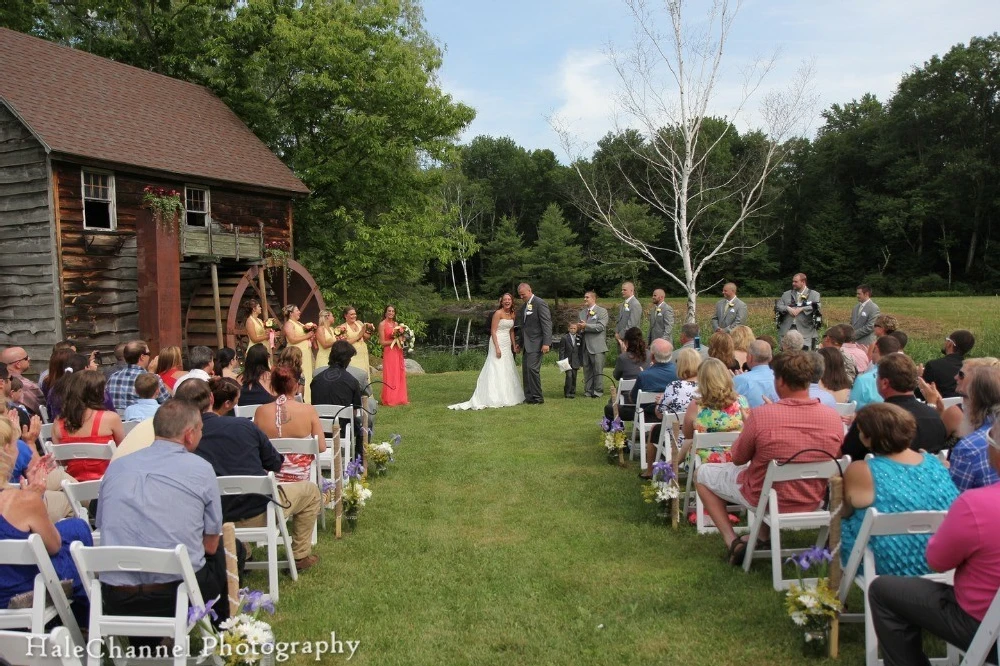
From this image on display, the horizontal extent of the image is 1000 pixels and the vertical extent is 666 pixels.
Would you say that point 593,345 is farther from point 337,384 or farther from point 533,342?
point 337,384

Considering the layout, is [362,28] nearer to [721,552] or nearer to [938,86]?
[721,552]

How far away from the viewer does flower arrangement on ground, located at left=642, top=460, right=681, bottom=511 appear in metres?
5.85

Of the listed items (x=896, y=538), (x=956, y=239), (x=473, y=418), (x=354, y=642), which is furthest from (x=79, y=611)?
(x=956, y=239)

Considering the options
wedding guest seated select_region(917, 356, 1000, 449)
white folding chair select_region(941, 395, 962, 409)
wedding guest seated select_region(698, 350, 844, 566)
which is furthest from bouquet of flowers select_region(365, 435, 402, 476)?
white folding chair select_region(941, 395, 962, 409)

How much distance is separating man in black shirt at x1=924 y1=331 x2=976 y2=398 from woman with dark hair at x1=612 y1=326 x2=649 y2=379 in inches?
129

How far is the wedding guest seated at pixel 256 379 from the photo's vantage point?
21.5 ft

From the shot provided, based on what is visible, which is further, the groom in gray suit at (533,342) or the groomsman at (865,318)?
the groom in gray suit at (533,342)

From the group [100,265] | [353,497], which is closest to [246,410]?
[353,497]

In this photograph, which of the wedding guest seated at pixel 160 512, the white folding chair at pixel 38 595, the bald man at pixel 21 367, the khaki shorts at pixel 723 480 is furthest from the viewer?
the bald man at pixel 21 367

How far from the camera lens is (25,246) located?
567 inches

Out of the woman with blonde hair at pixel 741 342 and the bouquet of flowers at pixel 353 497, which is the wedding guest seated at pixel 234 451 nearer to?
the bouquet of flowers at pixel 353 497

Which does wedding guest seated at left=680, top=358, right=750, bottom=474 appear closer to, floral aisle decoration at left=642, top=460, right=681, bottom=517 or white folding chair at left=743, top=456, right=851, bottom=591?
floral aisle decoration at left=642, top=460, right=681, bottom=517

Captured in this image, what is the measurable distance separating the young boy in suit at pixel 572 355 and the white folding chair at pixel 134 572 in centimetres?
1040

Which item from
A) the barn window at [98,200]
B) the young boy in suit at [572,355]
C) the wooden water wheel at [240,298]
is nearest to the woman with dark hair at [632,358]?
the young boy in suit at [572,355]
